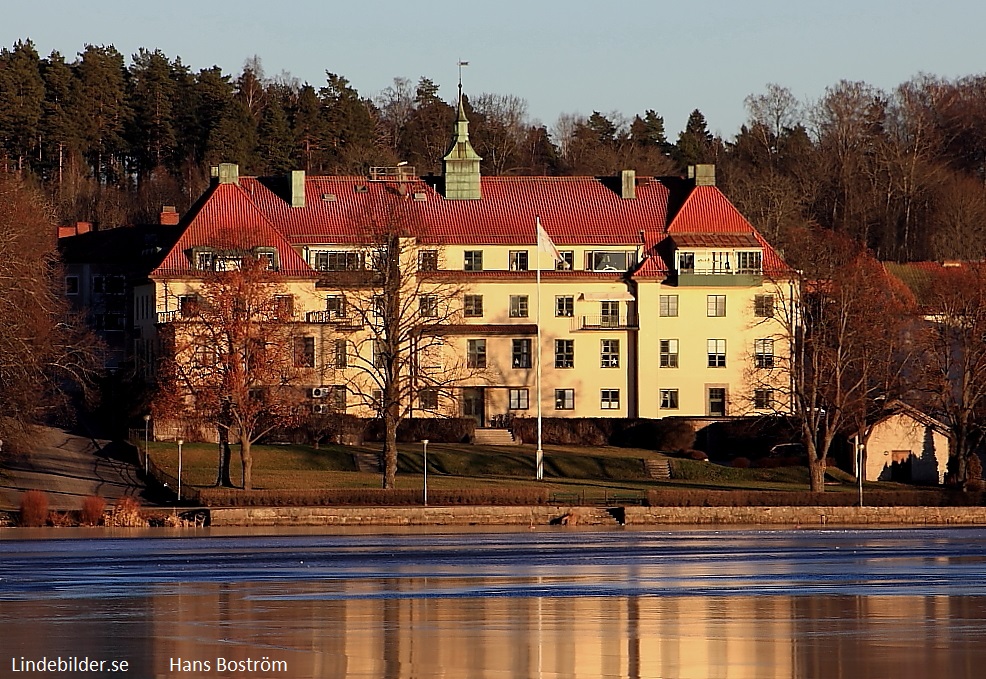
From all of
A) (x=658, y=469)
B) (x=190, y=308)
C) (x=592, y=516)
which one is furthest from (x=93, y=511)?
(x=658, y=469)

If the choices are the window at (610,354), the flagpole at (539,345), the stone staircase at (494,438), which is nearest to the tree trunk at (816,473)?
the flagpole at (539,345)

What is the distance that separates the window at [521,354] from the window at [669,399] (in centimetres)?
747

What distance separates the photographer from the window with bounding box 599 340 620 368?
103 m

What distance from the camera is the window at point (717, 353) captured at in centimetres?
10300

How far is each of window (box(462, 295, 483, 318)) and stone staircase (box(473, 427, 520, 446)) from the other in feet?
32.3

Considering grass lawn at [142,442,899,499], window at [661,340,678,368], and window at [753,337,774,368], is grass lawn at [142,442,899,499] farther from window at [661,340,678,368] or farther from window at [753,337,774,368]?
window at [753,337,774,368]

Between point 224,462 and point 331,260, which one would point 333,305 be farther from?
point 224,462

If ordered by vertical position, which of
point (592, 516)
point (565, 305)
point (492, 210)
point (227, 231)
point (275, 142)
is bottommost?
point (592, 516)

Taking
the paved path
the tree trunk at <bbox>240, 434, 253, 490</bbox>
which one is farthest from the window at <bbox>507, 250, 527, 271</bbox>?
the tree trunk at <bbox>240, 434, 253, 490</bbox>

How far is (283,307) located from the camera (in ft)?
276

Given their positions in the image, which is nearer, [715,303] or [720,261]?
[720,261]

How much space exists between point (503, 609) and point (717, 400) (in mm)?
68420

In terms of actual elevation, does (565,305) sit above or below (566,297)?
below

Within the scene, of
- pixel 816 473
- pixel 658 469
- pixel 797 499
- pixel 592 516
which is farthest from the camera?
Answer: pixel 658 469
